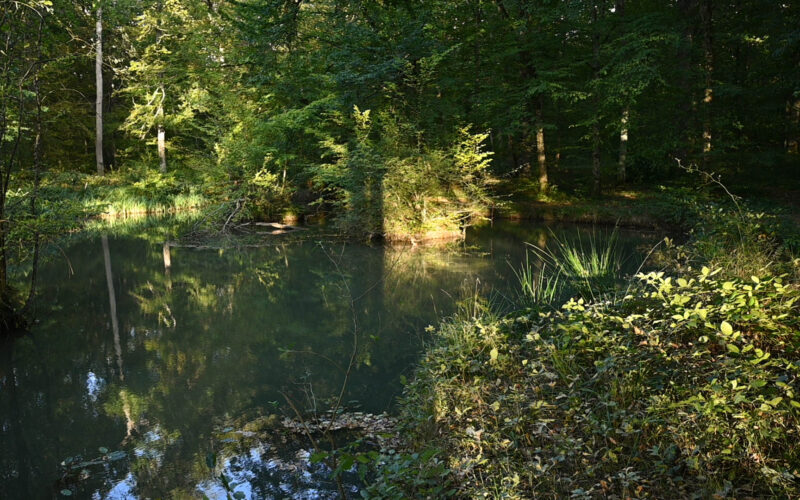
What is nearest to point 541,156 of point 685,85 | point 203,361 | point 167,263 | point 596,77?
point 596,77

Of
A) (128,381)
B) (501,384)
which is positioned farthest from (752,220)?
(128,381)

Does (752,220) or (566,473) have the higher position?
(752,220)

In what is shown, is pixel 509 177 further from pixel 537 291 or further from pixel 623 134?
pixel 537 291

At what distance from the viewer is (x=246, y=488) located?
130 inches

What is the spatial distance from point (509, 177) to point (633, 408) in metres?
17.1

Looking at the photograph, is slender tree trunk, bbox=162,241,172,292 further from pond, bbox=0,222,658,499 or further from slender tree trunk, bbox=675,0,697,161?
slender tree trunk, bbox=675,0,697,161

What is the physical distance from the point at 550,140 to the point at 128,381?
18624 mm

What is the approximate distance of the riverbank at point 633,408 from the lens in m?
2.28

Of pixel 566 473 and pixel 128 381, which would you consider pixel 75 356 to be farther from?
pixel 566 473

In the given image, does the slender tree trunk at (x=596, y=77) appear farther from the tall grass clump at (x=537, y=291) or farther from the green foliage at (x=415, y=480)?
the green foliage at (x=415, y=480)

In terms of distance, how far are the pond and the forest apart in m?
0.56

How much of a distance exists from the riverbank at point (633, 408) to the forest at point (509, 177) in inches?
0.7

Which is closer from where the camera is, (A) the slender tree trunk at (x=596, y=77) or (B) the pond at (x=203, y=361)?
(B) the pond at (x=203, y=361)

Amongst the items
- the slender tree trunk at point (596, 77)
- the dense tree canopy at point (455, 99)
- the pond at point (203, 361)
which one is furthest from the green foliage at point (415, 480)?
the slender tree trunk at point (596, 77)
